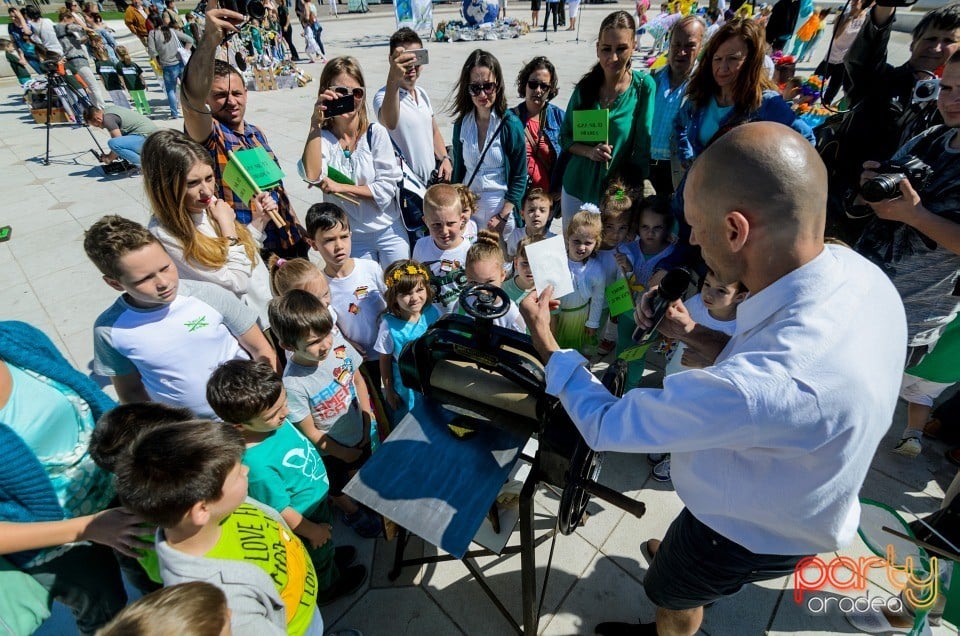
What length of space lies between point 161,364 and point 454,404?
1.35 m

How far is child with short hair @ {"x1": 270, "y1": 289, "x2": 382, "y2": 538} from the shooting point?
204 centimetres

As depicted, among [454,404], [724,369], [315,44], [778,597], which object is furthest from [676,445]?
[315,44]

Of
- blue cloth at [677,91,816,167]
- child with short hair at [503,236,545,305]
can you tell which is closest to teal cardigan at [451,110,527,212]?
child with short hair at [503,236,545,305]

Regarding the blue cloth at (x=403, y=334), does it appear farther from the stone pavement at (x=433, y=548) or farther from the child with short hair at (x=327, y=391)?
the stone pavement at (x=433, y=548)

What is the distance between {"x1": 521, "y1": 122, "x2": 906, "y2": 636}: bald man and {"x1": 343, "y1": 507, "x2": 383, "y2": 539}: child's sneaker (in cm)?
166

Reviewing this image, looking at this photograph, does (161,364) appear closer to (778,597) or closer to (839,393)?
(839,393)

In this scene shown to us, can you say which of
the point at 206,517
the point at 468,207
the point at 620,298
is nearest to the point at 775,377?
the point at 620,298

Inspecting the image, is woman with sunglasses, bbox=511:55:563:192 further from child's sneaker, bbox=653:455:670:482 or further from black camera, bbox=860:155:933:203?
child's sneaker, bbox=653:455:670:482

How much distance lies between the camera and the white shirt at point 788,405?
40.1 inches

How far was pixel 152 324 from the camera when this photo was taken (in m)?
1.92

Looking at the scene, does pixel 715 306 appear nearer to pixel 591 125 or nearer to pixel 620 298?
pixel 620 298

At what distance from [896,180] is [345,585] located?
10.6 ft

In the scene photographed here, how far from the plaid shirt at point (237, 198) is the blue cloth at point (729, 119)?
2.86 m

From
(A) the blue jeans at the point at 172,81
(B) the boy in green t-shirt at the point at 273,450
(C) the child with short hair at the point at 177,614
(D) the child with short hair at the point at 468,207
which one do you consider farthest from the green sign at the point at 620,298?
(A) the blue jeans at the point at 172,81
